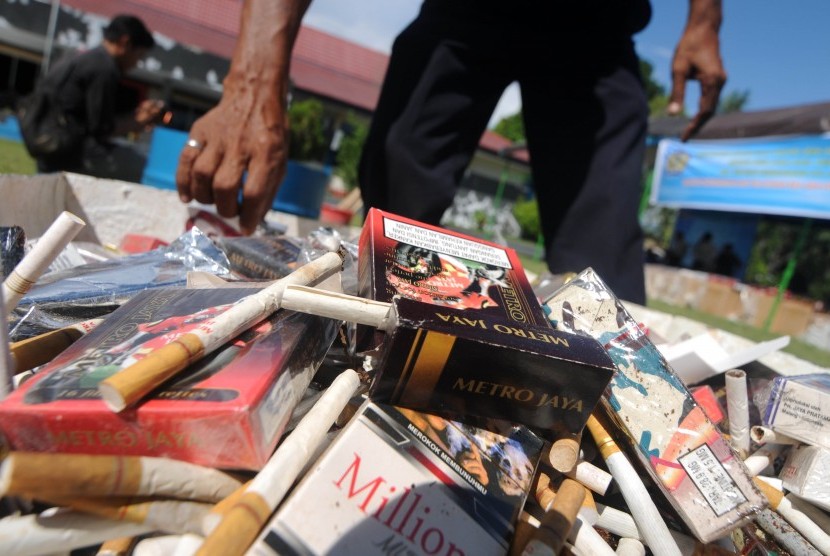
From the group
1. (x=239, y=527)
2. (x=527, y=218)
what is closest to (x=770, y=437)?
(x=239, y=527)

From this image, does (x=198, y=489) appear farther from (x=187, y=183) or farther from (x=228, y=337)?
(x=187, y=183)

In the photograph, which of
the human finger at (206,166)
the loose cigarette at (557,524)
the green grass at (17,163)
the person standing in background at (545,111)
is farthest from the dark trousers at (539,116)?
the green grass at (17,163)

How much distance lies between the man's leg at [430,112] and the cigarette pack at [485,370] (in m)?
0.92

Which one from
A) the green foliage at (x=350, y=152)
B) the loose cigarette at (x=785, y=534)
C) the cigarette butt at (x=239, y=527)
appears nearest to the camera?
the cigarette butt at (x=239, y=527)

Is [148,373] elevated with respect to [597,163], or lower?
lower

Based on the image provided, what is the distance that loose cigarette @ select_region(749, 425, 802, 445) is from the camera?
0.96m

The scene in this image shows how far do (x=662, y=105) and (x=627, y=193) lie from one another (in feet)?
124

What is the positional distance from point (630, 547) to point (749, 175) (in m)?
9.55

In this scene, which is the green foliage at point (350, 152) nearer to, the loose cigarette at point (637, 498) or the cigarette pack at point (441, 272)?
the cigarette pack at point (441, 272)

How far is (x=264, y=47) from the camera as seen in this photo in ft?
4.24

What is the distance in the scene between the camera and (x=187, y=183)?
4.23 feet

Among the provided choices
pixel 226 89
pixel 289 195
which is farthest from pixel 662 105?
pixel 226 89

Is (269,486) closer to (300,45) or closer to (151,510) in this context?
(151,510)

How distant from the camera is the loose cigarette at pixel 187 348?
0.56 m
